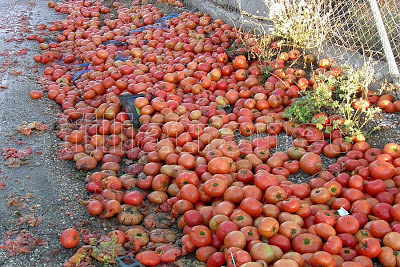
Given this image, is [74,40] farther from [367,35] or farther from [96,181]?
[367,35]

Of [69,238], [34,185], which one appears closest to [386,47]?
[69,238]

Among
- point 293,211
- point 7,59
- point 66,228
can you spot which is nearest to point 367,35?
point 293,211

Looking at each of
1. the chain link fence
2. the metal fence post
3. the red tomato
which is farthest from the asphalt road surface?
the metal fence post

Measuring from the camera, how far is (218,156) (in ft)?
13.0

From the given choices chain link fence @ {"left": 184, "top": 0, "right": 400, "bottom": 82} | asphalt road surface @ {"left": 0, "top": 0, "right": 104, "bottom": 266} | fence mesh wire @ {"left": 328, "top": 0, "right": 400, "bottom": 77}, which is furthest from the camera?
fence mesh wire @ {"left": 328, "top": 0, "right": 400, "bottom": 77}

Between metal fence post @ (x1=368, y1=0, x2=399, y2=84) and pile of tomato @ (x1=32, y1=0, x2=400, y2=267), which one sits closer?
pile of tomato @ (x1=32, y1=0, x2=400, y2=267)

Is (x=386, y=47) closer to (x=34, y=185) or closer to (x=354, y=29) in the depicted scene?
(x=354, y=29)

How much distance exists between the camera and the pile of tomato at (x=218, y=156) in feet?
10.2

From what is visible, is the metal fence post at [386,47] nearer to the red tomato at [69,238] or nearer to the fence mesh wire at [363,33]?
the fence mesh wire at [363,33]

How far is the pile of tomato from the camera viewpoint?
3.10m

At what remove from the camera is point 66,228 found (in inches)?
136

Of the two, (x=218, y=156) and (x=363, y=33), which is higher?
(x=363, y=33)

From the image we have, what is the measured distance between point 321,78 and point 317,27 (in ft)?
3.43

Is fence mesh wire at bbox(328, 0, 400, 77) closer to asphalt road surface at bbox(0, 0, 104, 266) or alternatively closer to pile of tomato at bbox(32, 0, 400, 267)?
pile of tomato at bbox(32, 0, 400, 267)
